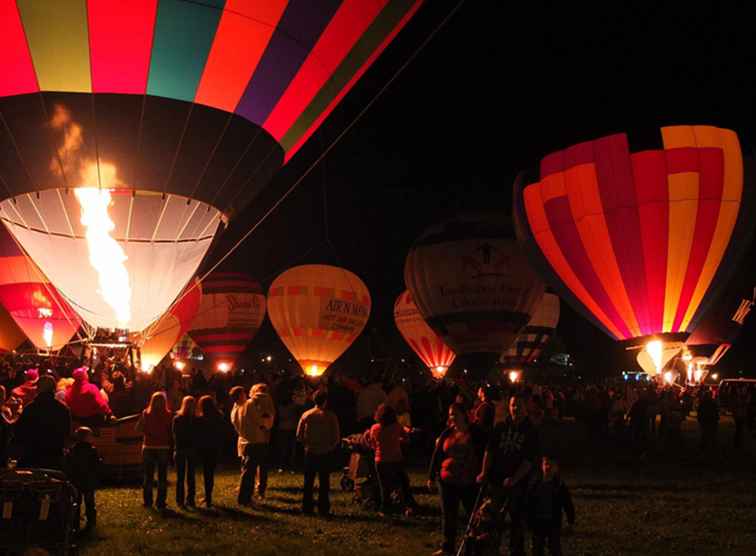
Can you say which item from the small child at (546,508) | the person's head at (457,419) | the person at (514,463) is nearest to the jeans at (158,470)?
the person's head at (457,419)

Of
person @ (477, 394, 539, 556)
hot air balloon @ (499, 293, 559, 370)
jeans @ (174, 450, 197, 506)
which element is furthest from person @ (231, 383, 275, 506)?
hot air balloon @ (499, 293, 559, 370)

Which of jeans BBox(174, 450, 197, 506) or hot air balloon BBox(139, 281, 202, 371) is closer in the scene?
jeans BBox(174, 450, 197, 506)

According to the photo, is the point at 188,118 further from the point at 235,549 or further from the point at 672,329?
the point at 672,329

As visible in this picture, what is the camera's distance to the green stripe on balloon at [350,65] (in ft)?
28.6

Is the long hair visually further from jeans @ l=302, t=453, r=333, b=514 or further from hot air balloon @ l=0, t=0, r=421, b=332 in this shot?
hot air balloon @ l=0, t=0, r=421, b=332

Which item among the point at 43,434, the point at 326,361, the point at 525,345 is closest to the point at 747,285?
the point at 525,345

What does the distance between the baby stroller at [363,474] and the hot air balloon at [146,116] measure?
268 centimetres

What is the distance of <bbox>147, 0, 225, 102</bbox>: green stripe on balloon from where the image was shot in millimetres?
7648

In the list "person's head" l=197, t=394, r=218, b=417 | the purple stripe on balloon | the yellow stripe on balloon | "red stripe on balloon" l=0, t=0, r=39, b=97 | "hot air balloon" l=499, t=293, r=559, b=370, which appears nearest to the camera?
"red stripe on balloon" l=0, t=0, r=39, b=97

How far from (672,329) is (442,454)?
11684 mm

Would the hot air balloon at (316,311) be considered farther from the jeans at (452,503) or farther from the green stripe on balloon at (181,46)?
the jeans at (452,503)

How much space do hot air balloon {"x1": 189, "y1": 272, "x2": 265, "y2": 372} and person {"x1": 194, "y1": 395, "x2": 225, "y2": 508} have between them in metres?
20.5

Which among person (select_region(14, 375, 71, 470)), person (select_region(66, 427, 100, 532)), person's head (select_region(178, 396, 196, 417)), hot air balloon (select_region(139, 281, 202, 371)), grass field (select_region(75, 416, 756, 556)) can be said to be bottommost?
grass field (select_region(75, 416, 756, 556))

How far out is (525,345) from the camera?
3391cm
